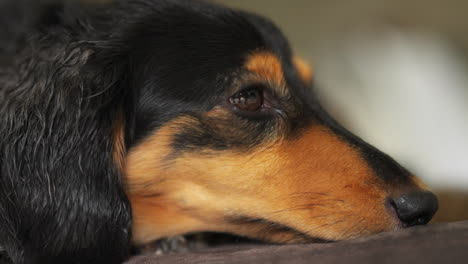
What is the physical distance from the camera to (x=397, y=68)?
3.76m

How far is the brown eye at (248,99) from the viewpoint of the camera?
5.39ft

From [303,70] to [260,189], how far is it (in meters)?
0.63

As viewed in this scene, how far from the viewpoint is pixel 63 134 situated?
1520mm

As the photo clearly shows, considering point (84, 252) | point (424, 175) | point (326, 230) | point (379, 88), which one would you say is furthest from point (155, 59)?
point (379, 88)

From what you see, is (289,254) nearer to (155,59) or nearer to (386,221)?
(386,221)

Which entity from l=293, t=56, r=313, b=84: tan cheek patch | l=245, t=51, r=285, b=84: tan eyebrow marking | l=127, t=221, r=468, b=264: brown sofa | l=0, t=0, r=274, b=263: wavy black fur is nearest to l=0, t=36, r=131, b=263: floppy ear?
l=0, t=0, r=274, b=263: wavy black fur

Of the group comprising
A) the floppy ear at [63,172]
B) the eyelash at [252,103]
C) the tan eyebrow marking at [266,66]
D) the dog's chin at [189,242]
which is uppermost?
the tan eyebrow marking at [266,66]

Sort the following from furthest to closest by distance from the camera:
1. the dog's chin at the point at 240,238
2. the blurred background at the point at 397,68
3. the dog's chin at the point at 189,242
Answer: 1. the blurred background at the point at 397,68
2. the dog's chin at the point at 189,242
3. the dog's chin at the point at 240,238

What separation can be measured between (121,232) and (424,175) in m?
2.05

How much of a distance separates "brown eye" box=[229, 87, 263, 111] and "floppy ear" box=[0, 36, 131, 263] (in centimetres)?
31

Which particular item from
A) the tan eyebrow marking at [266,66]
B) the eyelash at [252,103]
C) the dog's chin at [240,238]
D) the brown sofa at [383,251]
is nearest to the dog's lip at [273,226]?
the dog's chin at [240,238]

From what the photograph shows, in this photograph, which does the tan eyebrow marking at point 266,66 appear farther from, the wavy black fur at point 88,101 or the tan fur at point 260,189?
the tan fur at point 260,189

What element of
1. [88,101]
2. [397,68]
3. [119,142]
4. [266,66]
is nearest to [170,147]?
[119,142]

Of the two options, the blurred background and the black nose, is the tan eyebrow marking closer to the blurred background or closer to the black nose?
the black nose
